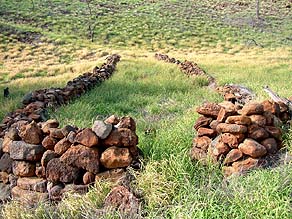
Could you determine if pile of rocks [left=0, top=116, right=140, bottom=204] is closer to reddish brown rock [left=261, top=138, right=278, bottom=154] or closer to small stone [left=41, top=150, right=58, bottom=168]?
small stone [left=41, top=150, right=58, bottom=168]

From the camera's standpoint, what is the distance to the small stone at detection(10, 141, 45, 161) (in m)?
4.27

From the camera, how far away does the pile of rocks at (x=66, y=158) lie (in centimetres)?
400

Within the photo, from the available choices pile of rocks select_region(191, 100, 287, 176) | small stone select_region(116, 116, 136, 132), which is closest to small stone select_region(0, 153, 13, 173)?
small stone select_region(116, 116, 136, 132)

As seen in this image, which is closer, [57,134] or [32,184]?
[32,184]

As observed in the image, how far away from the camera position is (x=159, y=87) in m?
10.5

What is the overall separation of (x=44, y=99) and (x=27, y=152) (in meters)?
3.86

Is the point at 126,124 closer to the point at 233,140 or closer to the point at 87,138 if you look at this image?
the point at 87,138

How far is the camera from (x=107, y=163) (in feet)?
13.1

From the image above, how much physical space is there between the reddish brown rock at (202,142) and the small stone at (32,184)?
1.63m

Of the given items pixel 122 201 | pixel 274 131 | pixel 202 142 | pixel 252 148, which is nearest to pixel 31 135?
pixel 122 201

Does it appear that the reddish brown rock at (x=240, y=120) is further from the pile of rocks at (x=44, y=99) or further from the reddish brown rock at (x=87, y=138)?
the pile of rocks at (x=44, y=99)

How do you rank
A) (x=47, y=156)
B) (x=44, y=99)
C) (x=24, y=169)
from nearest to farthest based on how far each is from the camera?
(x=47, y=156)
(x=24, y=169)
(x=44, y=99)

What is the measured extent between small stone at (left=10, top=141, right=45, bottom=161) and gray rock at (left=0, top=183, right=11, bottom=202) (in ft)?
1.11

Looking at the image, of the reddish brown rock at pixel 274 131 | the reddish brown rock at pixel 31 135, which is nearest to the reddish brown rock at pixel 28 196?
the reddish brown rock at pixel 31 135
